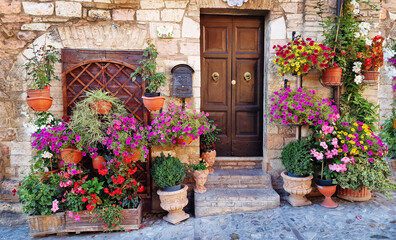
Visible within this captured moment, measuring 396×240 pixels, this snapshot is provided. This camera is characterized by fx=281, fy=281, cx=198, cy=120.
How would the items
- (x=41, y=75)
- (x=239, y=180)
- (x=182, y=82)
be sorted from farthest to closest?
(x=239, y=180), (x=182, y=82), (x=41, y=75)

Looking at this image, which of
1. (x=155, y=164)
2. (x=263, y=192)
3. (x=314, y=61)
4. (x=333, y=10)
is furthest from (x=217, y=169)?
(x=333, y=10)

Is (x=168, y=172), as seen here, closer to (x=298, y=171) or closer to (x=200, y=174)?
(x=200, y=174)

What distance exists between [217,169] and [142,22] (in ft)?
8.25

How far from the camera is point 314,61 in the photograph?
376 centimetres

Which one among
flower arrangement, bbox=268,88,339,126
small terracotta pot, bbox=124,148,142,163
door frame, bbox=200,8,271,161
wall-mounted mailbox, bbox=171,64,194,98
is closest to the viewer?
small terracotta pot, bbox=124,148,142,163

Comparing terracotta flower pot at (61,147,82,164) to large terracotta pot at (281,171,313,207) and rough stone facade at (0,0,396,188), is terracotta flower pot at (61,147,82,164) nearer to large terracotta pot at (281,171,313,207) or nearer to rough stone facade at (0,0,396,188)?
rough stone facade at (0,0,396,188)

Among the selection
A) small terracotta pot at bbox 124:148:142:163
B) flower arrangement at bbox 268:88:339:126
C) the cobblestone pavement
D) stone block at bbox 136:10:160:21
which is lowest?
the cobblestone pavement

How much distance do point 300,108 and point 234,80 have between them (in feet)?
4.02

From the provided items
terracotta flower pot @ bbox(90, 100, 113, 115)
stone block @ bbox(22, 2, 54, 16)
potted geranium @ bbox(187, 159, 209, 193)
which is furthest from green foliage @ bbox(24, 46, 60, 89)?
potted geranium @ bbox(187, 159, 209, 193)

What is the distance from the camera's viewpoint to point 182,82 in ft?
13.1

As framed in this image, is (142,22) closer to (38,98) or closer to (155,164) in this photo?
(38,98)

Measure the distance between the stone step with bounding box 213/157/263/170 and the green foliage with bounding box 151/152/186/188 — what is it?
93 cm

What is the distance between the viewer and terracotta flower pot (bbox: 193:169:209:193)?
3.96 m

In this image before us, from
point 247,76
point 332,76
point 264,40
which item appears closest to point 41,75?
point 247,76
